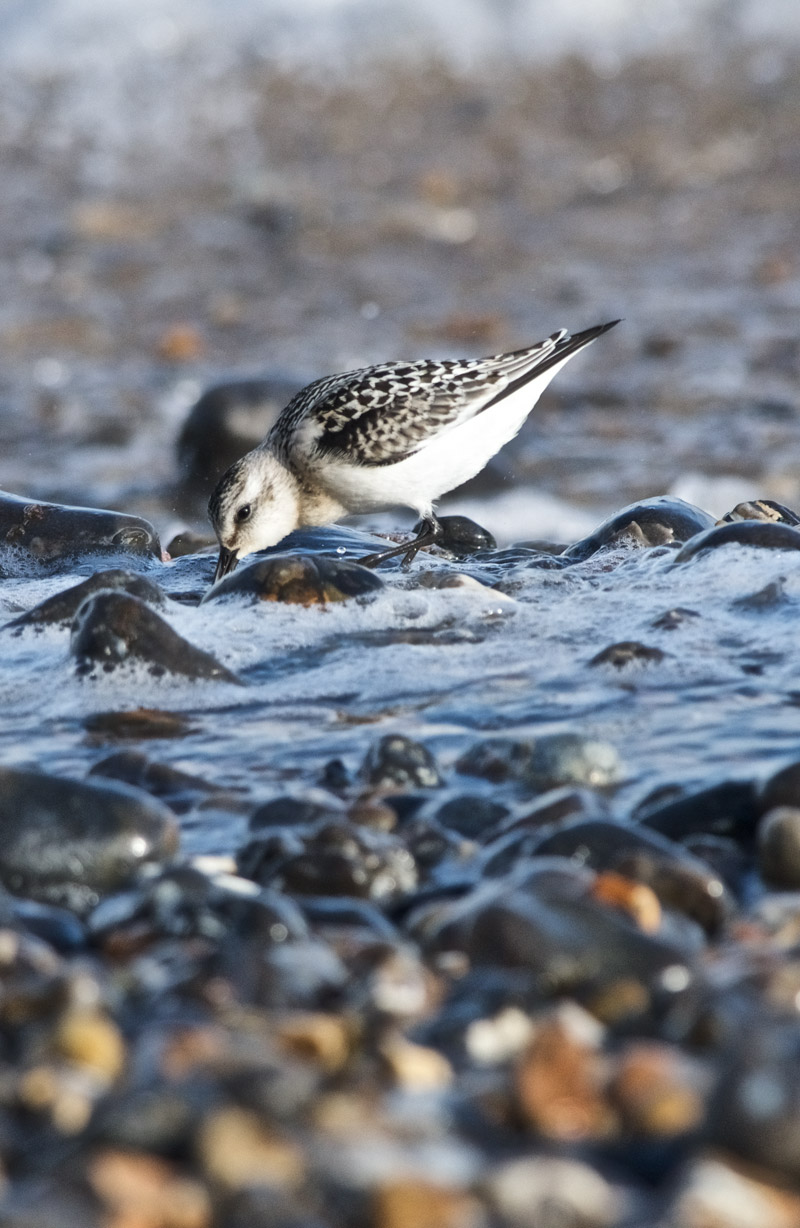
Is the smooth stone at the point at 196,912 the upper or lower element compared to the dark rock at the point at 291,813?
lower

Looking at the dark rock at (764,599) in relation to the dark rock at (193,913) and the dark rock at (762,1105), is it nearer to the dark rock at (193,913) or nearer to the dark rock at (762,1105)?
the dark rock at (193,913)

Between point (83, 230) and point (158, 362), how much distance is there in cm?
314

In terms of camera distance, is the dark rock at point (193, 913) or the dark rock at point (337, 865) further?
the dark rock at point (337, 865)

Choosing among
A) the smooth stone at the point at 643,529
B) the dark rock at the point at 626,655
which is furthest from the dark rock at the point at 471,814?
the smooth stone at the point at 643,529

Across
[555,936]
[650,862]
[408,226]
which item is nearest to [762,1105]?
[555,936]

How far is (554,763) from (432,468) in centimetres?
291

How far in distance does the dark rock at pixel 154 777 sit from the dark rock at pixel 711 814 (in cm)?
104

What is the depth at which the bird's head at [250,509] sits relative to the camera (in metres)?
5.98

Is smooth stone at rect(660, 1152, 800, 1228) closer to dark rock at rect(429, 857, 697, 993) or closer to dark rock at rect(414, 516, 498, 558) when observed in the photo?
dark rock at rect(429, 857, 697, 993)

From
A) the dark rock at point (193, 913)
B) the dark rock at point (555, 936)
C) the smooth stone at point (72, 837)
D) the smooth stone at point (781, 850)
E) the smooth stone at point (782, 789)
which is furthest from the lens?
the smooth stone at point (782, 789)

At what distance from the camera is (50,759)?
155 inches

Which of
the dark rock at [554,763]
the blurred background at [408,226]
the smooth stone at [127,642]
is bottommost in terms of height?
the dark rock at [554,763]

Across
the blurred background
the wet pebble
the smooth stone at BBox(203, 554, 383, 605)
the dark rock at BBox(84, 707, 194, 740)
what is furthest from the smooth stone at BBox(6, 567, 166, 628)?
the blurred background

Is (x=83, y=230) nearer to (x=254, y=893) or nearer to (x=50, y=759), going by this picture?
(x=50, y=759)
